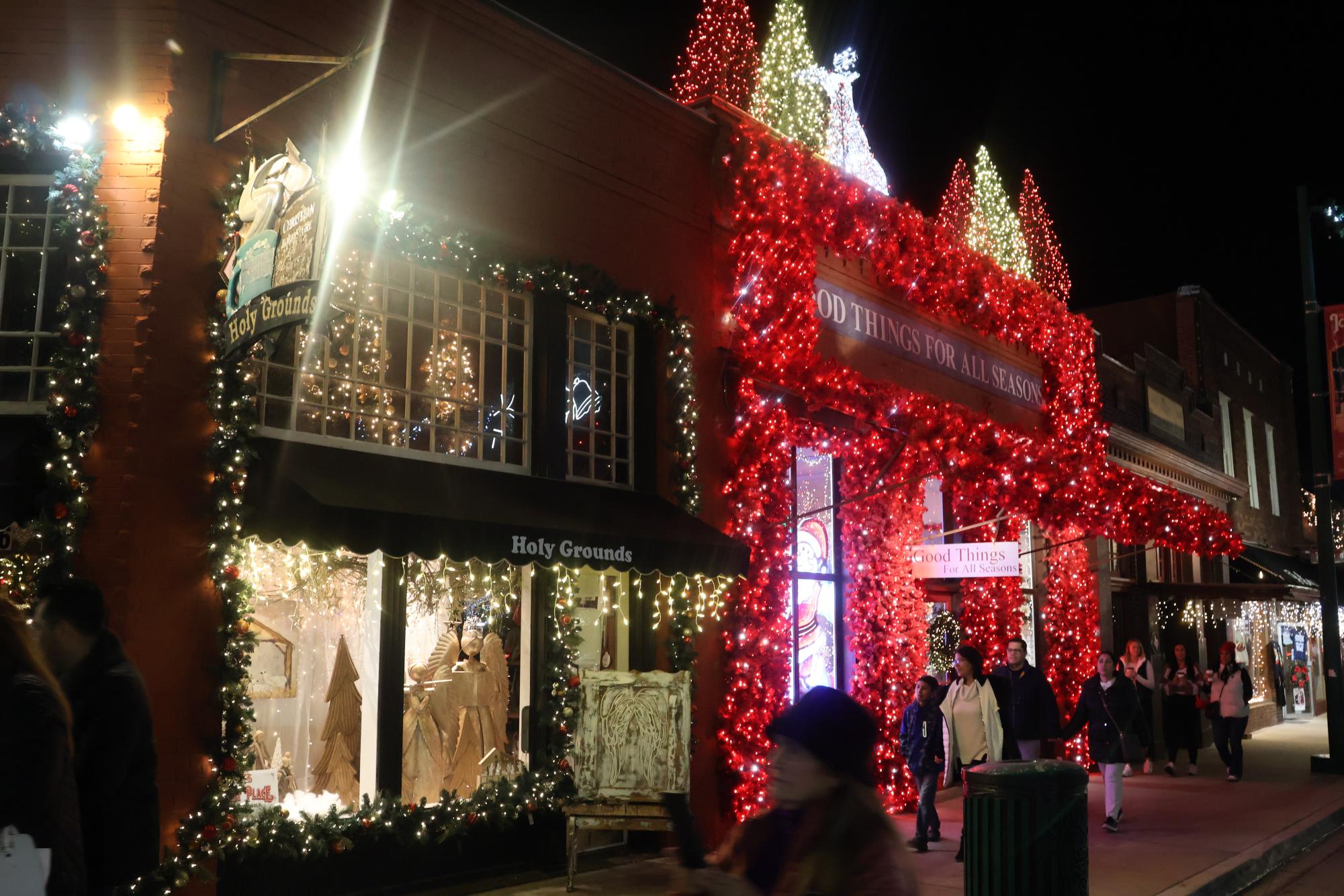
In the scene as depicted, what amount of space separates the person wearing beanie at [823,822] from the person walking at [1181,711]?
16125 mm

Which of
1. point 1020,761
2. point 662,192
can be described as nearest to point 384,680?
point 1020,761

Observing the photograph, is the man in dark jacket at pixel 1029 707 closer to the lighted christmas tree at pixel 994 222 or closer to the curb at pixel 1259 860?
the curb at pixel 1259 860

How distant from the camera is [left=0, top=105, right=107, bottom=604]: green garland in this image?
6617 millimetres

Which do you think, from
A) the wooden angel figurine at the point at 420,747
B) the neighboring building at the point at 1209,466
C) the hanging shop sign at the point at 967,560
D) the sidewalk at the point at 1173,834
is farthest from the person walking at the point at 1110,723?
the neighboring building at the point at 1209,466

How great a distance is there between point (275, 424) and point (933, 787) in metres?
6.40

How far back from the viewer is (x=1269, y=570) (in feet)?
80.5

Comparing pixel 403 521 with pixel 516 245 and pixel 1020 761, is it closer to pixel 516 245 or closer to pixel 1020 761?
pixel 516 245

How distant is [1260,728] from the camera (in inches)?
993

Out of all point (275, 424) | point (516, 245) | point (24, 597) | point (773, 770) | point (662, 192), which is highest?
point (662, 192)

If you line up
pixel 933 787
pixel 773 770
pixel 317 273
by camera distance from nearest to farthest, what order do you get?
pixel 773 770 < pixel 317 273 < pixel 933 787

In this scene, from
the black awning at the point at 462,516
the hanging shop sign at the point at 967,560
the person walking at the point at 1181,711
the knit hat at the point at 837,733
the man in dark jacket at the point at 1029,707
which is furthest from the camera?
the person walking at the point at 1181,711

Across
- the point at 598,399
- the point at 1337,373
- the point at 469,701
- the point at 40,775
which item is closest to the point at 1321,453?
the point at 1337,373

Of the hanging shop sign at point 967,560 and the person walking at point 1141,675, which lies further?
the person walking at point 1141,675

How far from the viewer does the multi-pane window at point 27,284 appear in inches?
282
